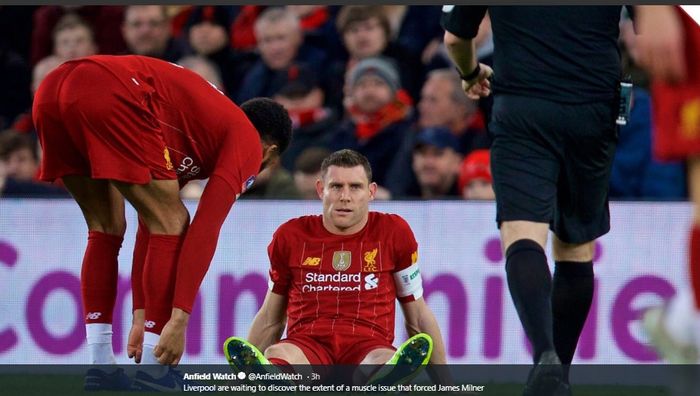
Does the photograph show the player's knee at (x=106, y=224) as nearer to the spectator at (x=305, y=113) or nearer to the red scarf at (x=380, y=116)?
the spectator at (x=305, y=113)

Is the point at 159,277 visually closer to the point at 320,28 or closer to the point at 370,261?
the point at 370,261

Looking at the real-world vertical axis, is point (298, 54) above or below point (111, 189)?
above

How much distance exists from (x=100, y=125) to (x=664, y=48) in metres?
2.29

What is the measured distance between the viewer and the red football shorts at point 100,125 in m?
5.20

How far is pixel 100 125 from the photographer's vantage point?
5.23 meters

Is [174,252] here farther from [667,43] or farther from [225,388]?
[667,43]

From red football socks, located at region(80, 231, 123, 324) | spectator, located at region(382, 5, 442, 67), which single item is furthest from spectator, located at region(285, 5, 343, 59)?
red football socks, located at region(80, 231, 123, 324)

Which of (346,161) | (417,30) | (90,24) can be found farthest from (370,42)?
(346,161)

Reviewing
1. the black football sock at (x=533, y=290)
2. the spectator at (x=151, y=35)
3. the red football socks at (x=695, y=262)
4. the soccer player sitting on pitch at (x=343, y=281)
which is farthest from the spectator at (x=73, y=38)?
the red football socks at (x=695, y=262)

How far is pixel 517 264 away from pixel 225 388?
1.39m

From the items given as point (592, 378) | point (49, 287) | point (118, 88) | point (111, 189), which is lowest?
point (592, 378)

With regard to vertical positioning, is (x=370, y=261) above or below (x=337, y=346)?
above

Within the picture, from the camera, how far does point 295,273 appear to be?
231 inches

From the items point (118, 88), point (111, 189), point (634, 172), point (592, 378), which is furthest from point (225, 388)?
point (634, 172)
